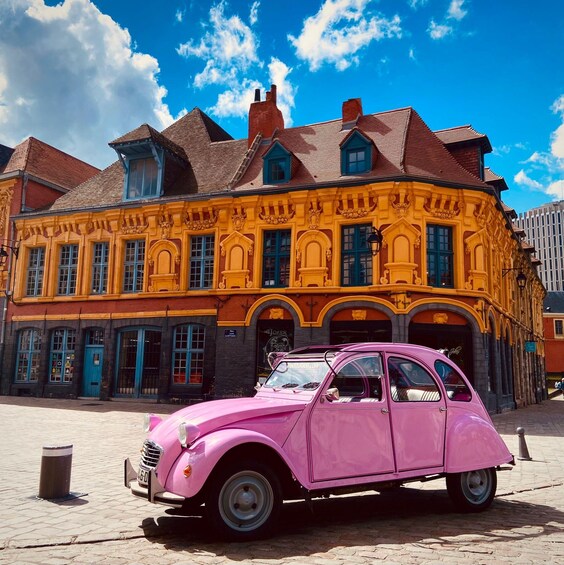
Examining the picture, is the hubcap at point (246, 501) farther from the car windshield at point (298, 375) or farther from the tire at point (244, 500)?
the car windshield at point (298, 375)

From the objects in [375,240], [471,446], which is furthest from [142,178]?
[471,446]

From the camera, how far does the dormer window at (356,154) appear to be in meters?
18.8

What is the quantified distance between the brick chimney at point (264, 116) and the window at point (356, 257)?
6.66 m

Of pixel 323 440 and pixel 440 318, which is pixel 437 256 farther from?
pixel 323 440

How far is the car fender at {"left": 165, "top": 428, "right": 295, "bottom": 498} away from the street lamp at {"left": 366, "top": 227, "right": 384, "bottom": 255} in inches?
503

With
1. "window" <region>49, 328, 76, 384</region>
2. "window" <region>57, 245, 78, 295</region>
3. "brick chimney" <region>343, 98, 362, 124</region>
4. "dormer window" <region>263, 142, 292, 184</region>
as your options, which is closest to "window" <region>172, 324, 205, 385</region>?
"window" <region>49, 328, 76, 384</region>

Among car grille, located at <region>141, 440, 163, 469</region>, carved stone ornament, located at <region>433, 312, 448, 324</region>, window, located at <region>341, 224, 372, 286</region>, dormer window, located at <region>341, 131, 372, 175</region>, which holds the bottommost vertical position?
car grille, located at <region>141, 440, 163, 469</region>

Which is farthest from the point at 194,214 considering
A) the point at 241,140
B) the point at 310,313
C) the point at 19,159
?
the point at 19,159

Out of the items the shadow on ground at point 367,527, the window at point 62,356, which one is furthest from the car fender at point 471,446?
the window at point 62,356

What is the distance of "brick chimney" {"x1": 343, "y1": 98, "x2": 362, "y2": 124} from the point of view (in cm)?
2169

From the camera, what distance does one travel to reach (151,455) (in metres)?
5.41

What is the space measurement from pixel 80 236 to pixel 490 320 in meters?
16.4

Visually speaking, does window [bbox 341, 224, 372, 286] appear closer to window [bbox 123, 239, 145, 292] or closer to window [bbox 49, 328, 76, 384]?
window [bbox 123, 239, 145, 292]

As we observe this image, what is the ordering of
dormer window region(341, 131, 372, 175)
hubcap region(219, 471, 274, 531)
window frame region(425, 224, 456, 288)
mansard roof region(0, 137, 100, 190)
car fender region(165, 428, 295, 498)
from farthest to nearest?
mansard roof region(0, 137, 100, 190)
dormer window region(341, 131, 372, 175)
window frame region(425, 224, 456, 288)
hubcap region(219, 471, 274, 531)
car fender region(165, 428, 295, 498)
